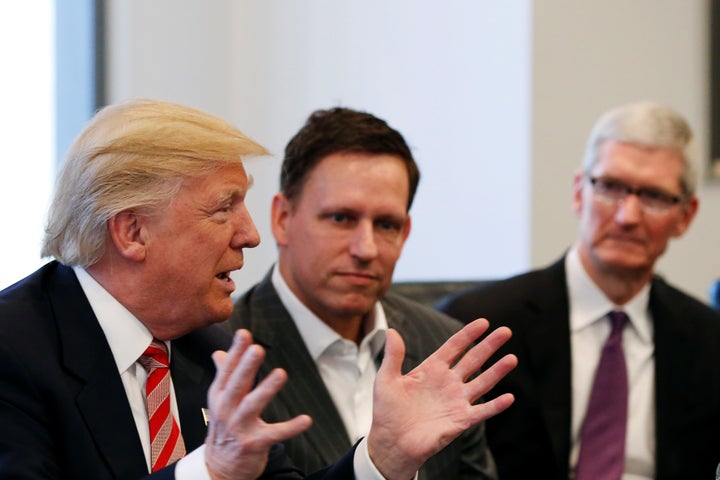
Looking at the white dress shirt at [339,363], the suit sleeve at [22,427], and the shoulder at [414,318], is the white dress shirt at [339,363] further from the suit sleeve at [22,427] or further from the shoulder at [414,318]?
the suit sleeve at [22,427]

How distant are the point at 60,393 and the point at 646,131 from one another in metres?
1.97

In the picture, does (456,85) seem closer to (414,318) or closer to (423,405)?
(414,318)

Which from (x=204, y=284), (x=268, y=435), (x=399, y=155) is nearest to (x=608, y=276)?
(x=399, y=155)

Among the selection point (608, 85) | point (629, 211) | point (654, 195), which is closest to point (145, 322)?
point (629, 211)

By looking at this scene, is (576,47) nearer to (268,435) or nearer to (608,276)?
(608,276)

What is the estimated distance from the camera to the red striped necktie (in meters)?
1.90

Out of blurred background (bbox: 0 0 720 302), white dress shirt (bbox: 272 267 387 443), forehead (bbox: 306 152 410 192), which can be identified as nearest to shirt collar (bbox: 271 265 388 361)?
white dress shirt (bbox: 272 267 387 443)

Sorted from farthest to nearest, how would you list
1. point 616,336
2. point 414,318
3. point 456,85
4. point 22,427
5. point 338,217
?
1. point 456,85
2. point 616,336
3. point 414,318
4. point 338,217
5. point 22,427

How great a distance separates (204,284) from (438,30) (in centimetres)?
254

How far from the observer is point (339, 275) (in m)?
2.53

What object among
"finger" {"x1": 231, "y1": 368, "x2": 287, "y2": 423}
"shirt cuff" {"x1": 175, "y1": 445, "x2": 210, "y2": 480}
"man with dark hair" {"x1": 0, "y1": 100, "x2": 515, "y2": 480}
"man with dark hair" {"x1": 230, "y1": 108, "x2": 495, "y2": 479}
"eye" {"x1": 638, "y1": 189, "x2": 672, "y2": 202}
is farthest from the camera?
"eye" {"x1": 638, "y1": 189, "x2": 672, "y2": 202}

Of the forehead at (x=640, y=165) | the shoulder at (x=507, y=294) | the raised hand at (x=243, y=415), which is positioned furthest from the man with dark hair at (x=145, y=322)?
the forehead at (x=640, y=165)

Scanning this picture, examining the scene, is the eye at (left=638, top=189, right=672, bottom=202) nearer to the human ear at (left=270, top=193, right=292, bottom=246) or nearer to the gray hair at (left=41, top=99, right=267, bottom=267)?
the human ear at (left=270, top=193, right=292, bottom=246)

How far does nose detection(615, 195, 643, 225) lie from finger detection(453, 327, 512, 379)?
4.23 feet
